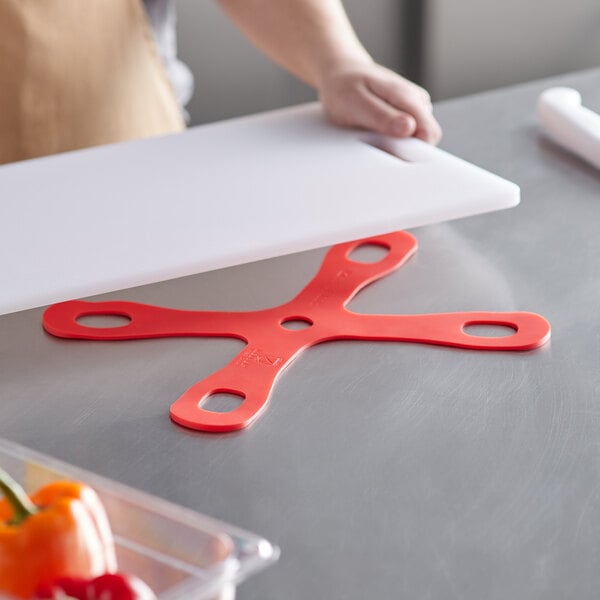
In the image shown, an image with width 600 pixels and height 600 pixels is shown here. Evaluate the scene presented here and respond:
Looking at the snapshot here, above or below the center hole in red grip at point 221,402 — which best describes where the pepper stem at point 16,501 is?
above

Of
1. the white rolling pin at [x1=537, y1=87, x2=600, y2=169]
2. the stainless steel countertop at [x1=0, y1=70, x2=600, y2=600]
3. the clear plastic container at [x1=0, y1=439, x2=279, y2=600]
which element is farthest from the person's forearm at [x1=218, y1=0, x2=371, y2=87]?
the clear plastic container at [x1=0, y1=439, x2=279, y2=600]

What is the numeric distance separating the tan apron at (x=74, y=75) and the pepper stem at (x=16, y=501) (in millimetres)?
742

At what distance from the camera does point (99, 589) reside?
1.41ft

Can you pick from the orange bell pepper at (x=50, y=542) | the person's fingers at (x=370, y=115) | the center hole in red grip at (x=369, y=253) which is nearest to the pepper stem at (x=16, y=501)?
Result: the orange bell pepper at (x=50, y=542)

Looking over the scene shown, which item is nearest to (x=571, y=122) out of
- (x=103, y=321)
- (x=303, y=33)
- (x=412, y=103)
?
(x=412, y=103)

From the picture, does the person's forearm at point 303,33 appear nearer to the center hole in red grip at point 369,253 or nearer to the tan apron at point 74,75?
the tan apron at point 74,75

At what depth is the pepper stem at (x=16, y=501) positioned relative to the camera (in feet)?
1.49

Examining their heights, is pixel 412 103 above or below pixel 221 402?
above

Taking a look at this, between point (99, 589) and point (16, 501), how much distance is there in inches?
2.3

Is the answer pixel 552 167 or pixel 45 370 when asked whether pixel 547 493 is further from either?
pixel 552 167

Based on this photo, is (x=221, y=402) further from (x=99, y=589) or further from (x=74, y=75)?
(x=74, y=75)

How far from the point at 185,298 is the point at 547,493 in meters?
0.33

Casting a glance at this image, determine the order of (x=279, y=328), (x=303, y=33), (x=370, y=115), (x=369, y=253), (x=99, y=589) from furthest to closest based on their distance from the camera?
(x=303, y=33)
(x=370, y=115)
(x=369, y=253)
(x=279, y=328)
(x=99, y=589)

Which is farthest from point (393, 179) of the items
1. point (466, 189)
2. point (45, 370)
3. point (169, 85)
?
point (169, 85)
